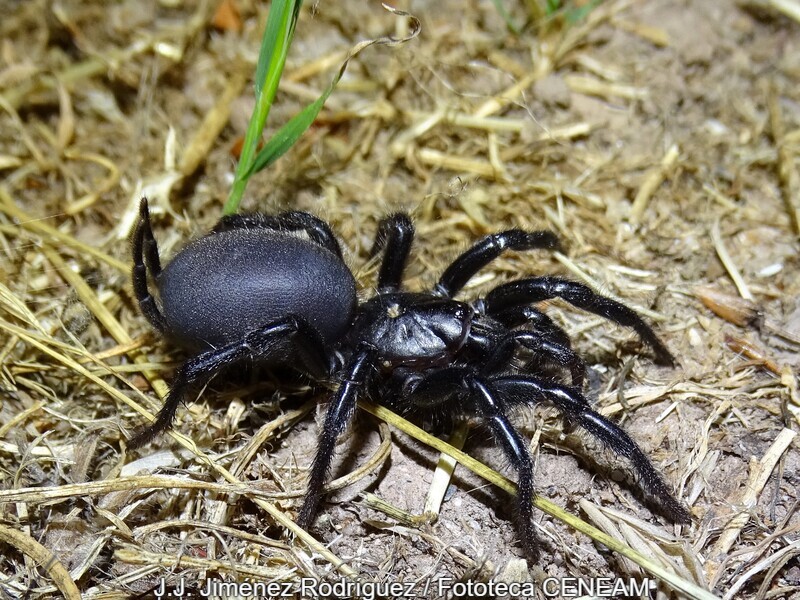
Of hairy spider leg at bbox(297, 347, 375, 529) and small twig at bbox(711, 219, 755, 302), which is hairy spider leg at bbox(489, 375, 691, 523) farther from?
small twig at bbox(711, 219, 755, 302)

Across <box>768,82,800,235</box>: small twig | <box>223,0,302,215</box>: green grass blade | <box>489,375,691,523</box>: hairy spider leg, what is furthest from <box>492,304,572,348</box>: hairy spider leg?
<box>768,82,800,235</box>: small twig

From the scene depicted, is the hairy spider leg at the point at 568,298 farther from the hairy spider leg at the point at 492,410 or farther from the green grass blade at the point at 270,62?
the green grass blade at the point at 270,62

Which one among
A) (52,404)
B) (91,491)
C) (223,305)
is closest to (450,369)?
(223,305)

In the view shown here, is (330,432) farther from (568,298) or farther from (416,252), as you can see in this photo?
(416,252)

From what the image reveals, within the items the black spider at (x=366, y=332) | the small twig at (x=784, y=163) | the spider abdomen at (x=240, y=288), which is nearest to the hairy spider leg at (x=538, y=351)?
the black spider at (x=366, y=332)

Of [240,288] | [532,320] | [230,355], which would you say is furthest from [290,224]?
[532,320]

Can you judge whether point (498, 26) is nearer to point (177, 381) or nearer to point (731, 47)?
point (731, 47)
